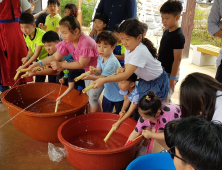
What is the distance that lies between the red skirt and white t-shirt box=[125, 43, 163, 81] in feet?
6.21

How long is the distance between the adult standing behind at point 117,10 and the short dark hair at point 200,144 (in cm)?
225

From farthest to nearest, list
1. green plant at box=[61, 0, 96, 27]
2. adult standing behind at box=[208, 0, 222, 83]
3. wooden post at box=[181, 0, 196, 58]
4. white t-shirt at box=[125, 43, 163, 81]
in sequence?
green plant at box=[61, 0, 96, 27]
wooden post at box=[181, 0, 196, 58]
adult standing behind at box=[208, 0, 222, 83]
white t-shirt at box=[125, 43, 163, 81]

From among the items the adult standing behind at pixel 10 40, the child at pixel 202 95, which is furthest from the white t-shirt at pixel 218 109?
the adult standing behind at pixel 10 40

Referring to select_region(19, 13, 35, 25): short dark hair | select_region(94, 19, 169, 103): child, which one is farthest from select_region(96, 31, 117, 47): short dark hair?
select_region(19, 13, 35, 25): short dark hair

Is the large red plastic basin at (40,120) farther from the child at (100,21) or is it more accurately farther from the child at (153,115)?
the child at (100,21)

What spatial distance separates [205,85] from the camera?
4.16 ft

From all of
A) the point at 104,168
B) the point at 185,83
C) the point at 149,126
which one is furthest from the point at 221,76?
the point at 104,168

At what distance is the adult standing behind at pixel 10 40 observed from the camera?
2.91m

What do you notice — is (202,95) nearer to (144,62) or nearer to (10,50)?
(144,62)

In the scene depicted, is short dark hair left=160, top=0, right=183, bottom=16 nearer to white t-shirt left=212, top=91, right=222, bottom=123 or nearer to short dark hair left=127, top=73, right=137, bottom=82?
short dark hair left=127, top=73, right=137, bottom=82

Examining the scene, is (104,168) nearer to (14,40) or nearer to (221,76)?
(221,76)

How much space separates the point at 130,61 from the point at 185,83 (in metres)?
0.52

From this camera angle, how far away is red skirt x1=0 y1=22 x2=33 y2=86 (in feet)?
9.86

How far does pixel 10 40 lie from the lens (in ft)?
9.98
